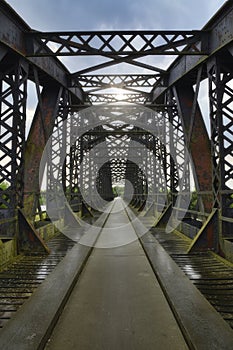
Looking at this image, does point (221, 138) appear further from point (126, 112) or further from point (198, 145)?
point (126, 112)

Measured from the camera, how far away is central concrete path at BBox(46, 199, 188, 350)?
3213 millimetres

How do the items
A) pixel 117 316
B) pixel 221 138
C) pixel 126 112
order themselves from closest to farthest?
pixel 117 316
pixel 221 138
pixel 126 112

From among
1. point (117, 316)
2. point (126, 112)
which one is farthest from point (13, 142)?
point (126, 112)

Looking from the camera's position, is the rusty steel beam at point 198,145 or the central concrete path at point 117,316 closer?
the central concrete path at point 117,316

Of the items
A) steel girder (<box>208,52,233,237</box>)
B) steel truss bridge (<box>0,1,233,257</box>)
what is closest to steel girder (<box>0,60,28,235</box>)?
steel truss bridge (<box>0,1,233,257</box>)

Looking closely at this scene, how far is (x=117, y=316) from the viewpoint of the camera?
12.8ft

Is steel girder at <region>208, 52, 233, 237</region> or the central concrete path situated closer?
the central concrete path

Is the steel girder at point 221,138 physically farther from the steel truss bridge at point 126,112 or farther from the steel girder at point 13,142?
the steel girder at point 13,142

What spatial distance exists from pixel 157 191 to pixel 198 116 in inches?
298

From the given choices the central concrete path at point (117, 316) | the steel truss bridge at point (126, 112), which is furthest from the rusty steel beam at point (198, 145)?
the central concrete path at point (117, 316)

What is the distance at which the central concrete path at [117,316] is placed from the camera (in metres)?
3.21

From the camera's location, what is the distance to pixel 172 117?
Result: 12391 millimetres

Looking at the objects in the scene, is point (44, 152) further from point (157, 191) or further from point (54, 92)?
point (157, 191)

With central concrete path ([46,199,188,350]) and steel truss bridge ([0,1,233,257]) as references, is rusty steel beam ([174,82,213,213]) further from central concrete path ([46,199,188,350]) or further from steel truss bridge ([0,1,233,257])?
central concrete path ([46,199,188,350])
